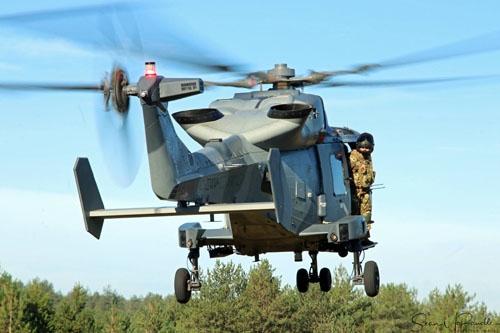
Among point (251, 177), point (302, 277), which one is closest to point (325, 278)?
point (302, 277)

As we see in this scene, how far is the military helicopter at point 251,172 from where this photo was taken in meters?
13.6

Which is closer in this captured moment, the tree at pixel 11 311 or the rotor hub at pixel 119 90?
the rotor hub at pixel 119 90

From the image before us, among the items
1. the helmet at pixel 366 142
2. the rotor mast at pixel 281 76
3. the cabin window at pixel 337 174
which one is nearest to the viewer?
the cabin window at pixel 337 174

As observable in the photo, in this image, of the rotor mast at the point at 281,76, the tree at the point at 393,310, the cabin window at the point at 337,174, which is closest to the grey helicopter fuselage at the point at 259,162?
the cabin window at the point at 337,174

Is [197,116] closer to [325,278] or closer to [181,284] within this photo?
[181,284]

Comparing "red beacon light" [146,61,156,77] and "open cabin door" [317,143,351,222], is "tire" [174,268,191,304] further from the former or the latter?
"red beacon light" [146,61,156,77]

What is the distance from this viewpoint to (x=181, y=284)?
18250 millimetres

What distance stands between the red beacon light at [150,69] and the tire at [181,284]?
6449mm

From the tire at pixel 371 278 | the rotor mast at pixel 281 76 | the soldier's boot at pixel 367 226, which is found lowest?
the tire at pixel 371 278

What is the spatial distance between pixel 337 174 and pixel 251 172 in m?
3.37

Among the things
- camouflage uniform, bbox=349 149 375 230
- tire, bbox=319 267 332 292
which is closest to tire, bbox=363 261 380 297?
camouflage uniform, bbox=349 149 375 230

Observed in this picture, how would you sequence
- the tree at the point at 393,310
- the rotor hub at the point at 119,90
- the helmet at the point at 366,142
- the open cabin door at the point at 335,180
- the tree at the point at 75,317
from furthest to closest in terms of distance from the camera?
1. the tree at the point at 393,310
2. the tree at the point at 75,317
3. the helmet at the point at 366,142
4. the open cabin door at the point at 335,180
5. the rotor hub at the point at 119,90

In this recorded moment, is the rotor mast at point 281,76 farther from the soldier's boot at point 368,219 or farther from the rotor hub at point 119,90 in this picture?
the rotor hub at point 119,90

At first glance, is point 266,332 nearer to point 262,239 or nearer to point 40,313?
point 40,313
